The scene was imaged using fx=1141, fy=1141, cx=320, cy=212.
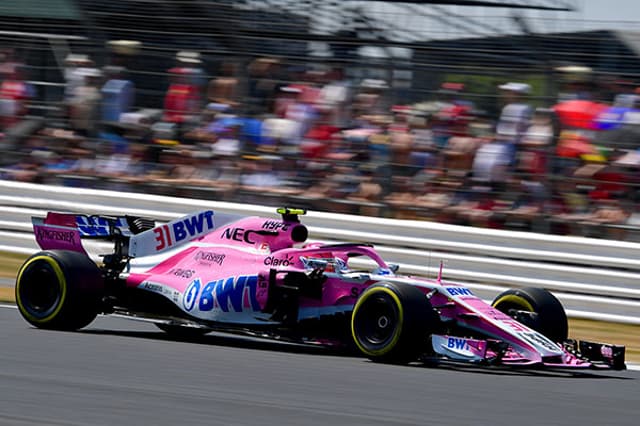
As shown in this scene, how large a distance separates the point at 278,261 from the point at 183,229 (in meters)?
0.97

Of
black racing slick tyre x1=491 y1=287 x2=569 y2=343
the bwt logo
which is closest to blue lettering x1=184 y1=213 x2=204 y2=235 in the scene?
the bwt logo

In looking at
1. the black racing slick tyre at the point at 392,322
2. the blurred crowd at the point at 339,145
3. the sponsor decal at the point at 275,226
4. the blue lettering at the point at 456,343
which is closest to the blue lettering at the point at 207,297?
the sponsor decal at the point at 275,226

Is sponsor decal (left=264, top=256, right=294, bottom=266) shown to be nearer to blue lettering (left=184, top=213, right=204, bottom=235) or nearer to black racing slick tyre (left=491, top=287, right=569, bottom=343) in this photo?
blue lettering (left=184, top=213, right=204, bottom=235)

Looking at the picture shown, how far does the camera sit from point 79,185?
1296cm

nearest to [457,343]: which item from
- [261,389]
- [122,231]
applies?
[261,389]

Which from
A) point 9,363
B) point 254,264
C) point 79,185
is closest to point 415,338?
point 254,264

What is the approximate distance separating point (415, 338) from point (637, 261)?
13.3 ft

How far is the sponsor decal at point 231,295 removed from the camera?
25.5 feet

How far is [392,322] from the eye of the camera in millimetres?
6969

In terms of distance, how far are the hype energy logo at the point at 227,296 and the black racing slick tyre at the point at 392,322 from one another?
0.87 meters

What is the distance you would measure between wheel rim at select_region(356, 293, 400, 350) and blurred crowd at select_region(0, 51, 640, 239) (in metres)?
3.93

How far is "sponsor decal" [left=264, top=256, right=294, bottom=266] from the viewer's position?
25.6 ft

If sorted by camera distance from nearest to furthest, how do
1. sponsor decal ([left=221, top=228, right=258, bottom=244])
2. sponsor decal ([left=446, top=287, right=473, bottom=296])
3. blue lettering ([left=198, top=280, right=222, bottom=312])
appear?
sponsor decal ([left=446, top=287, right=473, bottom=296])
blue lettering ([left=198, top=280, right=222, bottom=312])
sponsor decal ([left=221, top=228, right=258, bottom=244])

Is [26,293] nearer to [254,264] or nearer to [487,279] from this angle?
[254,264]
